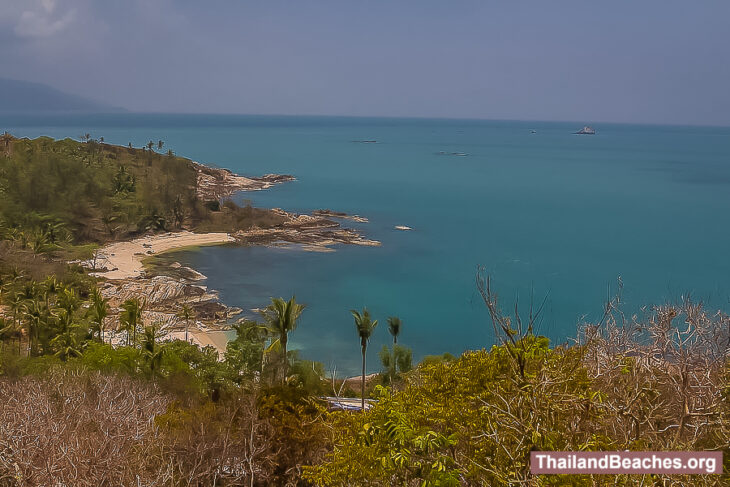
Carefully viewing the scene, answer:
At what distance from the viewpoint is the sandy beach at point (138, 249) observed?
52938 millimetres

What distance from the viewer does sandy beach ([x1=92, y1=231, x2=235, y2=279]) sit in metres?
52.9

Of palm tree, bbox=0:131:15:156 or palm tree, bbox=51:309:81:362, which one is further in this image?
palm tree, bbox=0:131:15:156

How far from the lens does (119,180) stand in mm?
76938

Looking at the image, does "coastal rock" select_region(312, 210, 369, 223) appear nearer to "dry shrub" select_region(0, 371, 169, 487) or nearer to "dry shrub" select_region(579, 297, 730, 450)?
"dry shrub" select_region(0, 371, 169, 487)

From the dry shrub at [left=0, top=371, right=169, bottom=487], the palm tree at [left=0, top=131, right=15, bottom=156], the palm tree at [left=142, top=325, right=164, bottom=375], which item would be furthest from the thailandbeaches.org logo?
the palm tree at [left=0, top=131, right=15, bottom=156]

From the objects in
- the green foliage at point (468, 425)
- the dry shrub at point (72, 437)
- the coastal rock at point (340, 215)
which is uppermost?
the green foliage at point (468, 425)

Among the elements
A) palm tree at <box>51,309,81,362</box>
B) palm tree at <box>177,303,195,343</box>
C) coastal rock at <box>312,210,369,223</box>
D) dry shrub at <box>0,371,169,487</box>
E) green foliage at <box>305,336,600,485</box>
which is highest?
green foliage at <box>305,336,600,485</box>

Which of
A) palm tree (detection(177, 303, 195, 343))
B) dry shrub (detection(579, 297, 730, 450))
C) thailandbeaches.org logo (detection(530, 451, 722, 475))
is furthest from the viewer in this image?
palm tree (detection(177, 303, 195, 343))

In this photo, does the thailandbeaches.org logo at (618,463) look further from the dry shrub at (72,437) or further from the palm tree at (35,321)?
the palm tree at (35,321)

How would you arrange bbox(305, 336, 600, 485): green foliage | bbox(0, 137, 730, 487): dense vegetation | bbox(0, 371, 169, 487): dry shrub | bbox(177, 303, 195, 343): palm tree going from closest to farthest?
bbox(305, 336, 600, 485): green foliage < bbox(0, 137, 730, 487): dense vegetation < bbox(0, 371, 169, 487): dry shrub < bbox(177, 303, 195, 343): palm tree

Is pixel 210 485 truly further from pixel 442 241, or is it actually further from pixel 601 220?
pixel 601 220

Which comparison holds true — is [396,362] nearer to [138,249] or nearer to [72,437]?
[72,437]

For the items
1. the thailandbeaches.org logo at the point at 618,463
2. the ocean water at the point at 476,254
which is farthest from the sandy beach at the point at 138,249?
the thailandbeaches.org logo at the point at 618,463

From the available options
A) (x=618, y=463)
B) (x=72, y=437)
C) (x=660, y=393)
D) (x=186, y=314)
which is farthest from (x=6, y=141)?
(x=618, y=463)
